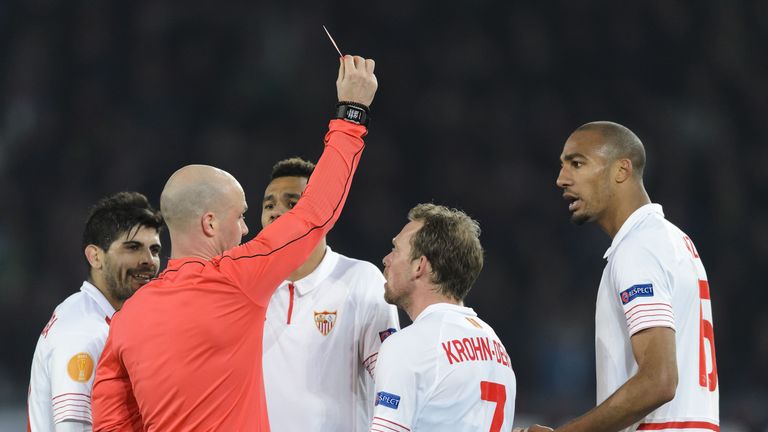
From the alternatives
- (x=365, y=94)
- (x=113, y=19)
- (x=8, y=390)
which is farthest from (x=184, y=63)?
(x=365, y=94)

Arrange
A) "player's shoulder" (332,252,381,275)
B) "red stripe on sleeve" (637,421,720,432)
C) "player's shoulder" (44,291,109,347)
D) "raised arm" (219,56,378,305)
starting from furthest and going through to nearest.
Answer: "player's shoulder" (332,252,381,275) → "player's shoulder" (44,291,109,347) → "red stripe on sleeve" (637,421,720,432) → "raised arm" (219,56,378,305)

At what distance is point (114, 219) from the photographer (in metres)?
3.79

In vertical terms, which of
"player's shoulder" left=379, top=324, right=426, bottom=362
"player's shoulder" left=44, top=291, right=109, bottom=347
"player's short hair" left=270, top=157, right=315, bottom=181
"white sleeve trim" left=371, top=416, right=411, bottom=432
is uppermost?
"player's short hair" left=270, top=157, right=315, bottom=181

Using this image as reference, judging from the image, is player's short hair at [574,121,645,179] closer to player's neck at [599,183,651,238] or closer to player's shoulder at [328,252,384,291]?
player's neck at [599,183,651,238]

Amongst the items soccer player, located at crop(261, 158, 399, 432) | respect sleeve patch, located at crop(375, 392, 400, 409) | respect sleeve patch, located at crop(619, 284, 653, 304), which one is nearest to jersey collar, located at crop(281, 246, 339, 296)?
soccer player, located at crop(261, 158, 399, 432)

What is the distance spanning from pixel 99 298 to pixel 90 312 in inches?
6.4

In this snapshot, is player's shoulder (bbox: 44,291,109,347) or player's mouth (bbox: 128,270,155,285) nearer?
player's shoulder (bbox: 44,291,109,347)

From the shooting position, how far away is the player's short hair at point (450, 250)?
294 cm

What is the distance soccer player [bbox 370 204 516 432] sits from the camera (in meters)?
2.59

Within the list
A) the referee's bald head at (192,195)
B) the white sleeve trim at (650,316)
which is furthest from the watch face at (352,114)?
the white sleeve trim at (650,316)

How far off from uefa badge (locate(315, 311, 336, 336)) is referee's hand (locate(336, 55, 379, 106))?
1027mm

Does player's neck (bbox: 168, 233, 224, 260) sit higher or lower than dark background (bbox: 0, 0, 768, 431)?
lower

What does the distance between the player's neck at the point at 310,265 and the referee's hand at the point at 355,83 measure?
0.90 meters

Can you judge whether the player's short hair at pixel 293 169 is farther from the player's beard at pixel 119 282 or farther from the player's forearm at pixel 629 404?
the player's forearm at pixel 629 404
